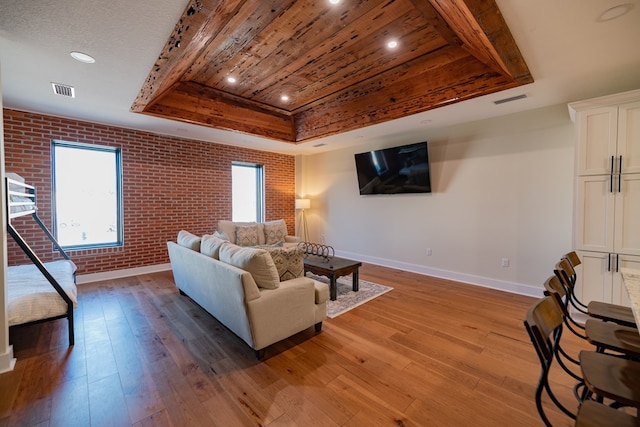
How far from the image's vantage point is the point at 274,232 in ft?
17.9

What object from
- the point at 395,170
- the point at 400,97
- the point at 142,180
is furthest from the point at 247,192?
the point at 400,97

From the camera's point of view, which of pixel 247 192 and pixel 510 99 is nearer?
pixel 510 99

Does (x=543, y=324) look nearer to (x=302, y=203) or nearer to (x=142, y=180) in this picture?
(x=142, y=180)

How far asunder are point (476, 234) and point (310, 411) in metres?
3.63

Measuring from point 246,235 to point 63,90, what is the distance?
3.08 m

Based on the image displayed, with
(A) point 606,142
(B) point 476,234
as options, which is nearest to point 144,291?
(B) point 476,234

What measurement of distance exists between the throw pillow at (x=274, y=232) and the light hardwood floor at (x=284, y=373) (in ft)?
7.68

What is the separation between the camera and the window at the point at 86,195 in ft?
13.4

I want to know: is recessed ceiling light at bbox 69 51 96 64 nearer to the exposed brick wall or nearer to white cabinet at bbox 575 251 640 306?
the exposed brick wall

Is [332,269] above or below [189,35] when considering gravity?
below

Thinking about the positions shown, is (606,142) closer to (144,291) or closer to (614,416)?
(614,416)

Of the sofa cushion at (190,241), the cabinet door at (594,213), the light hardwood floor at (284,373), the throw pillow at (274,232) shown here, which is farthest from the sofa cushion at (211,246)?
the cabinet door at (594,213)

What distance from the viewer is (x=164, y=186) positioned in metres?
4.89

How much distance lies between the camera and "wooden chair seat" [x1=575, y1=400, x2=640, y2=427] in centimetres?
96
